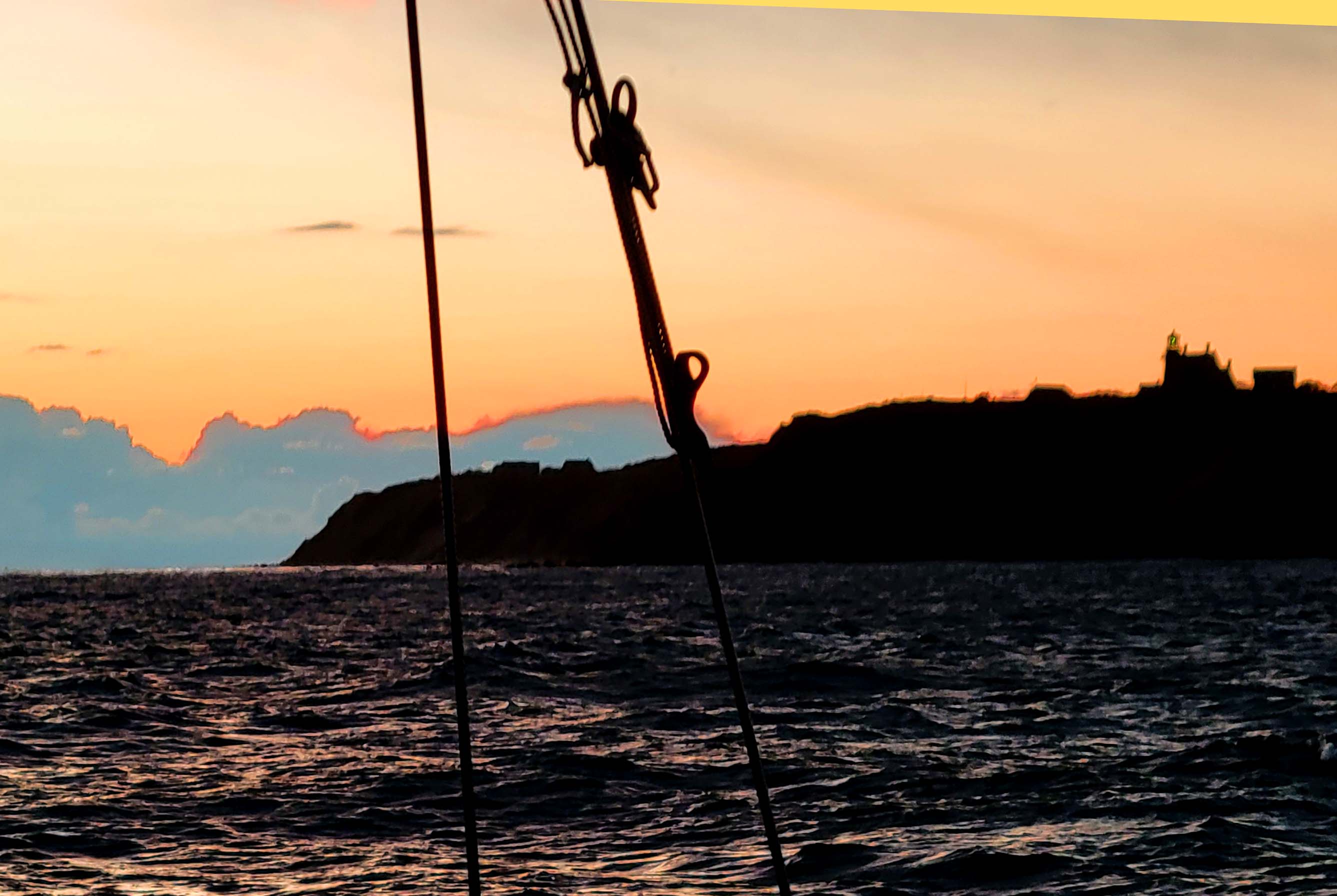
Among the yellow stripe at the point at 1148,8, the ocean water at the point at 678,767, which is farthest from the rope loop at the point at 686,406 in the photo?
the ocean water at the point at 678,767

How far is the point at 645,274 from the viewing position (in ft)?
10.6

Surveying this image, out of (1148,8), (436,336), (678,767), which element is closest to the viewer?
(436,336)

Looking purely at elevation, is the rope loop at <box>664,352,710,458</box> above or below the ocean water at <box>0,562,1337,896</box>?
above

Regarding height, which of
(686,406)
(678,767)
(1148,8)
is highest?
(1148,8)

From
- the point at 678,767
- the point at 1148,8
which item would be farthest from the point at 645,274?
A: the point at 678,767

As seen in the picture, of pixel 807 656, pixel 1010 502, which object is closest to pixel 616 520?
pixel 1010 502

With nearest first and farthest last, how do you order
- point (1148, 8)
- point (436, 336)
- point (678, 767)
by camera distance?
1. point (436, 336)
2. point (1148, 8)
3. point (678, 767)

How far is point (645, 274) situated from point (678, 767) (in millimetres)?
11669

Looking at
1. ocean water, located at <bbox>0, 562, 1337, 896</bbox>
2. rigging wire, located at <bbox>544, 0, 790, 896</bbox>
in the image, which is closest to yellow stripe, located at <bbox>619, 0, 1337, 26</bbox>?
rigging wire, located at <bbox>544, 0, 790, 896</bbox>

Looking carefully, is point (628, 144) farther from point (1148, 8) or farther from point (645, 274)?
point (1148, 8)

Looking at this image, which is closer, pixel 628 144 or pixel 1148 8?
pixel 628 144

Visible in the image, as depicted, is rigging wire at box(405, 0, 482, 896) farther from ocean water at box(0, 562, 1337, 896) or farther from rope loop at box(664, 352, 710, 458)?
ocean water at box(0, 562, 1337, 896)

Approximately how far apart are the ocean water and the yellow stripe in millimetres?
5308

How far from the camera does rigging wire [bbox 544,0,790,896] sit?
323 centimetres
